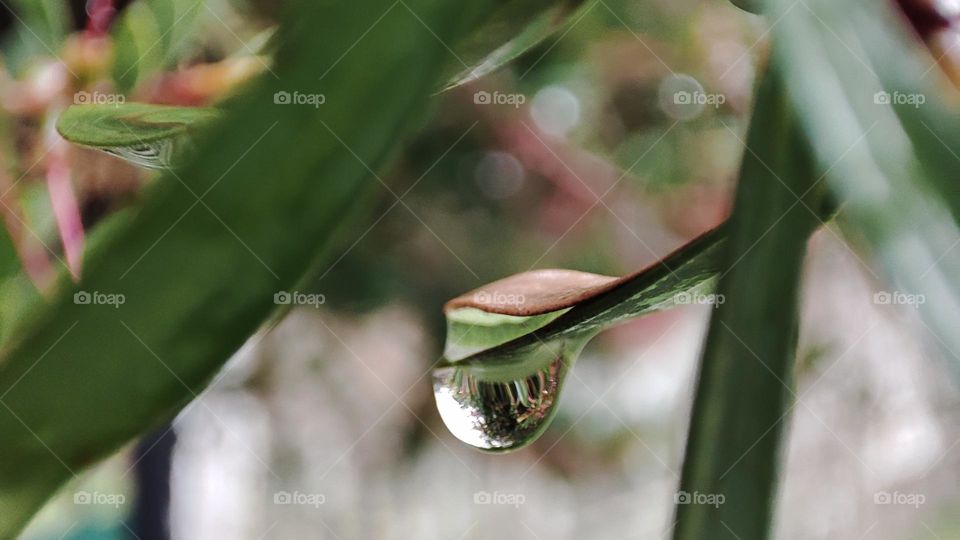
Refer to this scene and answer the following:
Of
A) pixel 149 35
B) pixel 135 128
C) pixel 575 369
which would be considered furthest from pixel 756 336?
pixel 575 369

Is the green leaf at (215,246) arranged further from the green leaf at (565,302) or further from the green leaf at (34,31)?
the green leaf at (34,31)

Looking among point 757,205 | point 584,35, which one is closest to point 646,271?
point 757,205

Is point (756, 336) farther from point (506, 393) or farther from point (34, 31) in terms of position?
point (34, 31)

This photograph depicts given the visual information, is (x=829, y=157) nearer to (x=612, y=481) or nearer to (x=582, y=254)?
(x=582, y=254)

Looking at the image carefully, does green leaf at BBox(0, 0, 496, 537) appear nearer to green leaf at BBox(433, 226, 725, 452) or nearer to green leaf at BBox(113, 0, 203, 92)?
green leaf at BBox(433, 226, 725, 452)

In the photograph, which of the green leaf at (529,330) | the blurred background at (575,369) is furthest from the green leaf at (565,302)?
the blurred background at (575,369)
